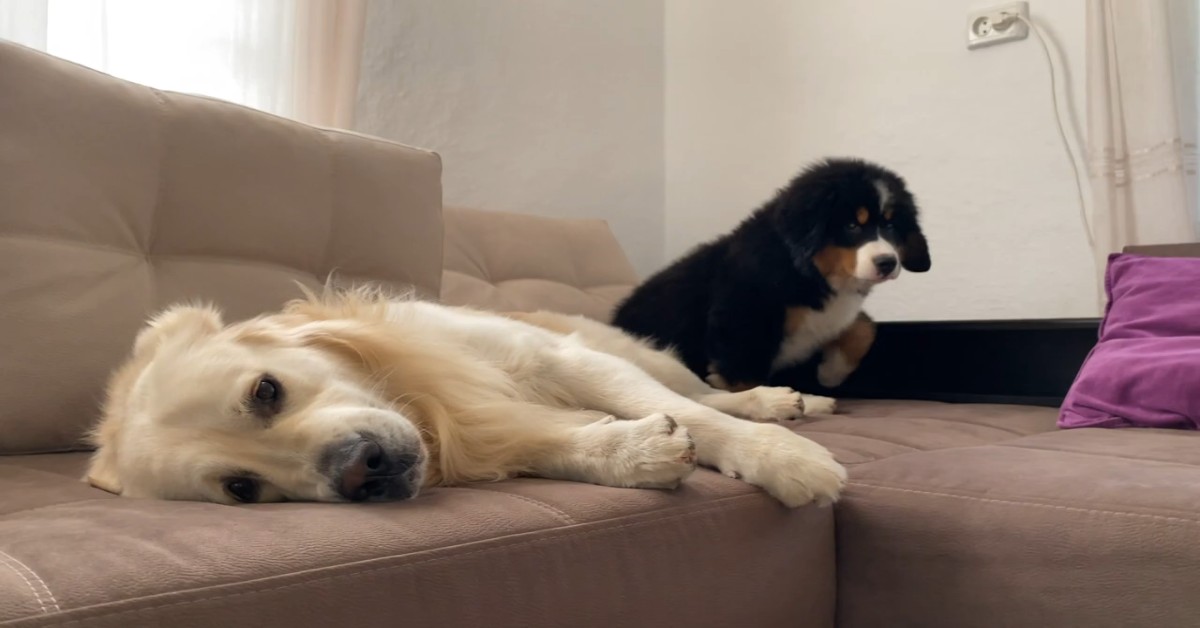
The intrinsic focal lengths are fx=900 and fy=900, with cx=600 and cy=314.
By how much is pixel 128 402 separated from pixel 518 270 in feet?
5.02

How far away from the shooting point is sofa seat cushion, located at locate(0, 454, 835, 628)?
77 cm

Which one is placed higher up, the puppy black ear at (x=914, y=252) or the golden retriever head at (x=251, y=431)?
the puppy black ear at (x=914, y=252)

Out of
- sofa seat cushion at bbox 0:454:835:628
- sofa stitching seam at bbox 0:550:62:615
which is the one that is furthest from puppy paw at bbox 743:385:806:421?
sofa stitching seam at bbox 0:550:62:615

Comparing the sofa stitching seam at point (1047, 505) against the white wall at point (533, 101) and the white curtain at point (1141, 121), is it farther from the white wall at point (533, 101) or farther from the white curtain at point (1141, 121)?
the white wall at point (533, 101)

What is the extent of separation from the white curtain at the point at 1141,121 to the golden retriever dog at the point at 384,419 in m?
1.72

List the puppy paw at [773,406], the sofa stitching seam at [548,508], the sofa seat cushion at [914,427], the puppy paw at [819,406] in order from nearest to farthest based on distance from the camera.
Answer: the sofa stitching seam at [548,508], the sofa seat cushion at [914,427], the puppy paw at [773,406], the puppy paw at [819,406]

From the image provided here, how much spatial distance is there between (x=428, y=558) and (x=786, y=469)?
0.55 metres

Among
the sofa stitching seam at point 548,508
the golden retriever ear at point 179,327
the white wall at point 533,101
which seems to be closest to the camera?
the sofa stitching seam at point 548,508

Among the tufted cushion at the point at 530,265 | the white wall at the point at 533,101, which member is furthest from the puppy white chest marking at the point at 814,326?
the white wall at the point at 533,101

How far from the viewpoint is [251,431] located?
1.17 metres

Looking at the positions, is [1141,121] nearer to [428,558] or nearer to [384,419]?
[384,419]

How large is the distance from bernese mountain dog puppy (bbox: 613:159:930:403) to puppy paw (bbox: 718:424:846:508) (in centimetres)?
111

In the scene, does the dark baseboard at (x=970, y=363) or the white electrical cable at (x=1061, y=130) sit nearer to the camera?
the dark baseboard at (x=970, y=363)

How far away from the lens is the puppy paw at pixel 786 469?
1249 millimetres
